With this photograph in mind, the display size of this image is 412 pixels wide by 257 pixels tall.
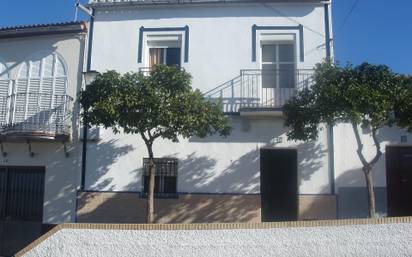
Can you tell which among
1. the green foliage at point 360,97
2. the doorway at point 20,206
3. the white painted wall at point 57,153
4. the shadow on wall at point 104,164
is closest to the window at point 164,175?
the shadow on wall at point 104,164

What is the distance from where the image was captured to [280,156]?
1243 centimetres

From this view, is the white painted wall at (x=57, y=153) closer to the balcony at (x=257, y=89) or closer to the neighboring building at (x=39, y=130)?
the neighboring building at (x=39, y=130)

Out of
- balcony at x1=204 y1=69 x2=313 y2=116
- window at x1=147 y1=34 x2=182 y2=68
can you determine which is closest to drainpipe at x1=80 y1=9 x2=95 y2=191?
window at x1=147 y1=34 x2=182 y2=68

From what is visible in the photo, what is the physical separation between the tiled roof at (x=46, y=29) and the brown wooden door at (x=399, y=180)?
9.43 metres

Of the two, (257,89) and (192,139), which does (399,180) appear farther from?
(192,139)

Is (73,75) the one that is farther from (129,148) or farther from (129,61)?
(129,148)

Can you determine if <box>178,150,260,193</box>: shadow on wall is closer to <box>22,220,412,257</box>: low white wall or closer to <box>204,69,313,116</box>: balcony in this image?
<box>204,69,313,116</box>: balcony

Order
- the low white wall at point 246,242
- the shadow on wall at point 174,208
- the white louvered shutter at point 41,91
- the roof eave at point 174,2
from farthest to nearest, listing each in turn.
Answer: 1. the white louvered shutter at point 41,91
2. the roof eave at point 174,2
3. the shadow on wall at point 174,208
4. the low white wall at point 246,242

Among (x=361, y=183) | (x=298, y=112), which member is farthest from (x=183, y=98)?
(x=361, y=183)

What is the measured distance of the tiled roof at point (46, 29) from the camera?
13.0m

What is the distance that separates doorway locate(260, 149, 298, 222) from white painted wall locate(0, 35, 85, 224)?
524cm

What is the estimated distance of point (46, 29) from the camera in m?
13.1

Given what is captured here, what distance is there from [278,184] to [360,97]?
165 inches

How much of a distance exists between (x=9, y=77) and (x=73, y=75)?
7.19 ft
